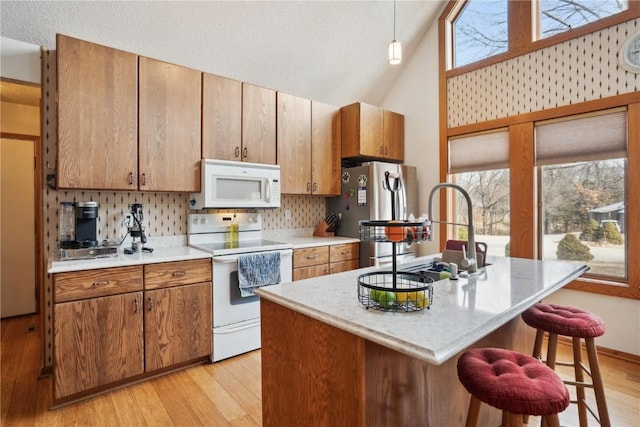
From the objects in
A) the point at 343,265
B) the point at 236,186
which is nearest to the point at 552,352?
the point at 343,265

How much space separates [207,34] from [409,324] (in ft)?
9.54

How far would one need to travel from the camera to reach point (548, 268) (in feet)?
6.41

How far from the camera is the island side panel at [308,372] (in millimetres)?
1085

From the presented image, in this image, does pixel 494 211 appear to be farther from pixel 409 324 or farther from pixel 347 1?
pixel 409 324

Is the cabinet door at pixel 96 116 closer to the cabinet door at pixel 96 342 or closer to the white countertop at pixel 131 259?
the white countertop at pixel 131 259

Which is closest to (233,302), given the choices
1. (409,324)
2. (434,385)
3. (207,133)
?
(207,133)

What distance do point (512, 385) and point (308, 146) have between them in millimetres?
2900

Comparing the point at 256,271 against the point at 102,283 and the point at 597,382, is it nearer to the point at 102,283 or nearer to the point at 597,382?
the point at 102,283

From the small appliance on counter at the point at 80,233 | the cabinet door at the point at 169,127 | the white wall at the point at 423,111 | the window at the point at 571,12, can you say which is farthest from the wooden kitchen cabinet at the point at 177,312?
the window at the point at 571,12

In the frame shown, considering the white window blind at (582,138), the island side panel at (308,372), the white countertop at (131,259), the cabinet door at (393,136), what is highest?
the cabinet door at (393,136)

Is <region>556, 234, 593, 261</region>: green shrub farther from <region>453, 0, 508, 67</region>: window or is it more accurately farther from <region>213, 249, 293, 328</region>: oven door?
<region>213, 249, 293, 328</region>: oven door

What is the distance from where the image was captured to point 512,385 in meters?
1.04

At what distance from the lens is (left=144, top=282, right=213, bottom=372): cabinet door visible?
2350mm

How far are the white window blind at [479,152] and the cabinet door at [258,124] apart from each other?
6.69 ft
